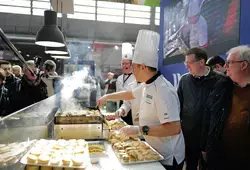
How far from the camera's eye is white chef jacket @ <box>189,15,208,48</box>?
3.20 meters

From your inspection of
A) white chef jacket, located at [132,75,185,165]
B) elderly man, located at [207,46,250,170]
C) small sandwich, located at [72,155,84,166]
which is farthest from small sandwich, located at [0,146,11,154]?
elderly man, located at [207,46,250,170]

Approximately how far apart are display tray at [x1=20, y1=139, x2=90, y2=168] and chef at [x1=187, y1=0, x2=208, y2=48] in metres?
2.38

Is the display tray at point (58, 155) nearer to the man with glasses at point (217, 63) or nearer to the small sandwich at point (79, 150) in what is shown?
the small sandwich at point (79, 150)

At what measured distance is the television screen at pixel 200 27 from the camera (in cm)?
266

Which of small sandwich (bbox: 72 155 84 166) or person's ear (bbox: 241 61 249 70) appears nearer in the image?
small sandwich (bbox: 72 155 84 166)

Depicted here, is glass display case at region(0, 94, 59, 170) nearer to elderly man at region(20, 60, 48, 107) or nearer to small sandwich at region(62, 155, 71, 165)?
small sandwich at region(62, 155, 71, 165)

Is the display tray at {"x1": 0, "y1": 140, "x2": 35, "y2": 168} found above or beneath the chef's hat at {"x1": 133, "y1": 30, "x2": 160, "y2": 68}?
beneath

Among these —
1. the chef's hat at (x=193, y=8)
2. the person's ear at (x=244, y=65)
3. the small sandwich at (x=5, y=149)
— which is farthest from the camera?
the chef's hat at (x=193, y=8)

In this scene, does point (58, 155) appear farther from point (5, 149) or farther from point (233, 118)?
point (233, 118)

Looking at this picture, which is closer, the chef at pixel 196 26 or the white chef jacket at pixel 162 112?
the white chef jacket at pixel 162 112

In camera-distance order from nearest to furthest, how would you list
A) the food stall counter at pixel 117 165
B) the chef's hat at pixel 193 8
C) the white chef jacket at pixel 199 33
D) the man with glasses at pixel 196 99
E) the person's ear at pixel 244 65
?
the food stall counter at pixel 117 165 < the person's ear at pixel 244 65 < the man with glasses at pixel 196 99 < the white chef jacket at pixel 199 33 < the chef's hat at pixel 193 8

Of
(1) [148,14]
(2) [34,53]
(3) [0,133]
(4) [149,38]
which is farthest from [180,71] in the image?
(2) [34,53]

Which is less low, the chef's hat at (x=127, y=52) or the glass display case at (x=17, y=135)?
the chef's hat at (x=127, y=52)

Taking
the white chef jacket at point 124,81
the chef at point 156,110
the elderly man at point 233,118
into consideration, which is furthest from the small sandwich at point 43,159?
the white chef jacket at point 124,81
